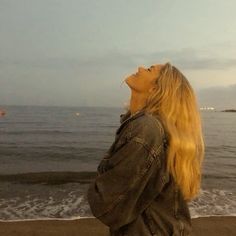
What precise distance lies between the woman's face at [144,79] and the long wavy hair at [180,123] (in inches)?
1.6

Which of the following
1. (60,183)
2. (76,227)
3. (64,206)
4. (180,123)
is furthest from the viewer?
(60,183)

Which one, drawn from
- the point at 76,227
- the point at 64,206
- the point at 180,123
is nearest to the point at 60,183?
the point at 64,206

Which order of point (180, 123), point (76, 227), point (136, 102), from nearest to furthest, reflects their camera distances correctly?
point (180, 123) < point (136, 102) < point (76, 227)

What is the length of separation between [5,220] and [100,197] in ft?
21.5

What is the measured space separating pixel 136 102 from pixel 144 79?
0.14m

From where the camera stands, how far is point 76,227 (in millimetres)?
7410

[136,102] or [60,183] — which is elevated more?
[136,102]

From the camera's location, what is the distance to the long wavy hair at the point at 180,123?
2.14 meters

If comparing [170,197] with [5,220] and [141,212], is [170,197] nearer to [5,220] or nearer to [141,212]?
[141,212]

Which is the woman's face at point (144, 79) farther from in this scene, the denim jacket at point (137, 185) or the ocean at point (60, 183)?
the ocean at point (60, 183)

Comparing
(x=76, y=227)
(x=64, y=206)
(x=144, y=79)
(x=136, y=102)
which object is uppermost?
(x=144, y=79)

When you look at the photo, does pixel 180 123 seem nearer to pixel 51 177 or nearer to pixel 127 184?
pixel 127 184

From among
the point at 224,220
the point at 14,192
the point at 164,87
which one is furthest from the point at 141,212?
the point at 14,192

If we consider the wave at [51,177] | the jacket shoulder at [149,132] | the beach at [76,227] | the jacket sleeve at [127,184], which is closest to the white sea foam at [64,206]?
the beach at [76,227]
